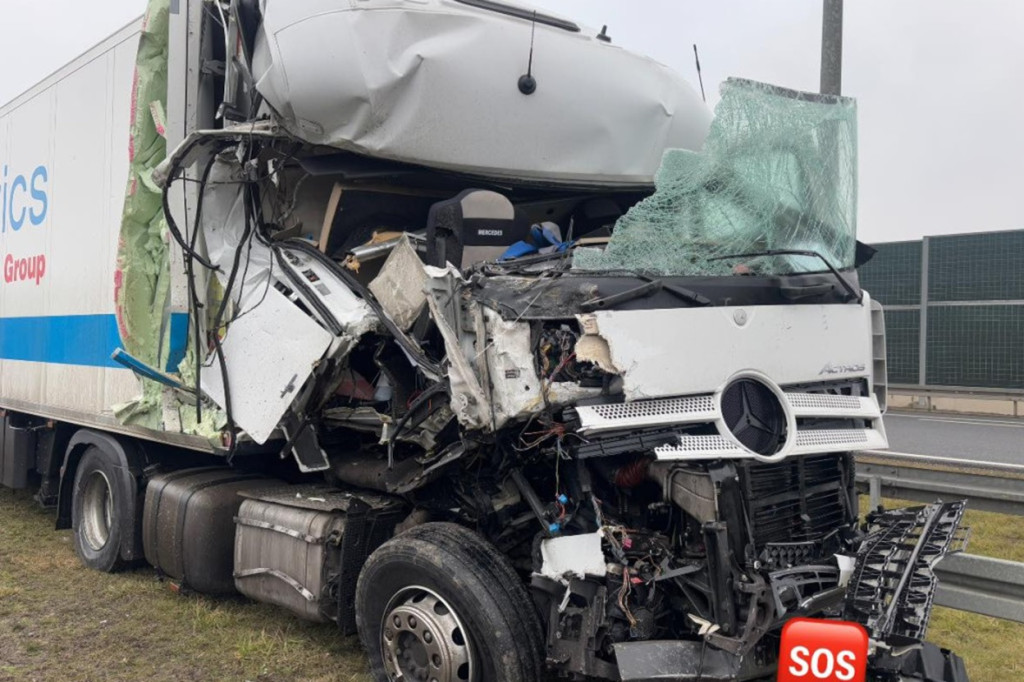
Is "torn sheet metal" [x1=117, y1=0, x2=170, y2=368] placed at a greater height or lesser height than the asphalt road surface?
greater

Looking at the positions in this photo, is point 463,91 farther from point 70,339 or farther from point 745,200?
point 70,339

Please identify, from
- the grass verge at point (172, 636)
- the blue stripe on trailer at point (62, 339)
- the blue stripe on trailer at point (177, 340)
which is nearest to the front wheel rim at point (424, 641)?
the grass verge at point (172, 636)

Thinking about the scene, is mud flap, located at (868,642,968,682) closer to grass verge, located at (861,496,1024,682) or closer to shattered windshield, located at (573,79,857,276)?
grass verge, located at (861,496,1024,682)

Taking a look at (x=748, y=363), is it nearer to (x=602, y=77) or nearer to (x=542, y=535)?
(x=542, y=535)

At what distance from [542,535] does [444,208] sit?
1.68m

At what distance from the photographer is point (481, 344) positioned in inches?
143

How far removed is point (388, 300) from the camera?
14.1ft

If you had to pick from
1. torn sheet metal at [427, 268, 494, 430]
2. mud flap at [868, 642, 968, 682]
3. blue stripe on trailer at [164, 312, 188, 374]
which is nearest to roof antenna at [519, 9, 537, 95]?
torn sheet metal at [427, 268, 494, 430]

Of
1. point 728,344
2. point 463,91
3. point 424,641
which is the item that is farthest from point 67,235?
point 728,344

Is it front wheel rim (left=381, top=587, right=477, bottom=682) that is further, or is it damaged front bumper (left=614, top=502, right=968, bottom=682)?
front wheel rim (left=381, top=587, right=477, bottom=682)

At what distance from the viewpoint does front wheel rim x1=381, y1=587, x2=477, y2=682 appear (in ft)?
12.2

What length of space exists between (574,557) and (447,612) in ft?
2.10

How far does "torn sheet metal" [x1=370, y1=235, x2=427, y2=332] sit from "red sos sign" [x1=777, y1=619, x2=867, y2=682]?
2.01 meters

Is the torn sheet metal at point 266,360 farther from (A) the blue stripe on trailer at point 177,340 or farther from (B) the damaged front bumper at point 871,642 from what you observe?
(B) the damaged front bumper at point 871,642
